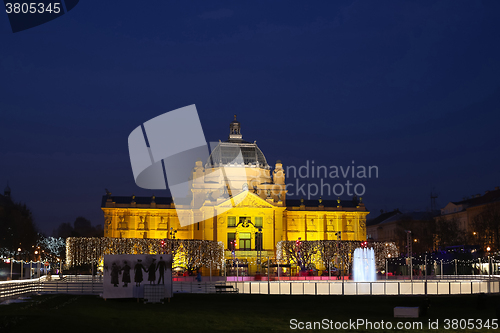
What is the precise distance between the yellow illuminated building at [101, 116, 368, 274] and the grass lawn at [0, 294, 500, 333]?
6734 cm

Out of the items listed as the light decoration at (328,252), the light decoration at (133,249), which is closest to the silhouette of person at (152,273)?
the light decoration at (133,249)

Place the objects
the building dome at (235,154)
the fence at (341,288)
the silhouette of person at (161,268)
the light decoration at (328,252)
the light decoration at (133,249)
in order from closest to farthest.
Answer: the silhouette of person at (161,268) < the fence at (341,288) < the light decoration at (133,249) < the light decoration at (328,252) < the building dome at (235,154)

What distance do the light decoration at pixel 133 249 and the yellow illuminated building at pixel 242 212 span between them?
22.4 metres

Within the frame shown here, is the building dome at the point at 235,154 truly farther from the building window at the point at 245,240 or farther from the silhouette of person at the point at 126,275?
the silhouette of person at the point at 126,275

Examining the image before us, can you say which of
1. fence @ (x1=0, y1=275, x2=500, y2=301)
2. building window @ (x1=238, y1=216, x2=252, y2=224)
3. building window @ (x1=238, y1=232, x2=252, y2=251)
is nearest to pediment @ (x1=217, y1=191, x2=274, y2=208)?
building window @ (x1=238, y1=216, x2=252, y2=224)

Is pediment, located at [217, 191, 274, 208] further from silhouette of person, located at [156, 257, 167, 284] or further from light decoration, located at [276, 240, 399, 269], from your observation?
silhouette of person, located at [156, 257, 167, 284]

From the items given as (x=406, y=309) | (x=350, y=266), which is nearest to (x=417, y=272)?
(x=350, y=266)

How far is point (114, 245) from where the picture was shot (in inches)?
3612

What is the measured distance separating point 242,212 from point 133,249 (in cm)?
3228

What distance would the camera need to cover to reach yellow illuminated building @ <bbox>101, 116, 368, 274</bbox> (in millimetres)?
117750

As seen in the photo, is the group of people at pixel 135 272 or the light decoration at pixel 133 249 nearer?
the group of people at pixel 135 272

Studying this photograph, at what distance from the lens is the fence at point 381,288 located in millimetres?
50938

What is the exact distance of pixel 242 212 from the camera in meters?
119

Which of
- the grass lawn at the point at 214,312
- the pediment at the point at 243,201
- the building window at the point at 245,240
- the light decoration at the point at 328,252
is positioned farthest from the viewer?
the building window at the point at 245,240
